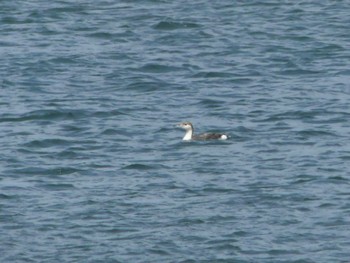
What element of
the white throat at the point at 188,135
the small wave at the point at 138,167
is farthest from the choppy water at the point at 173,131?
the white throat at the point at 188,135

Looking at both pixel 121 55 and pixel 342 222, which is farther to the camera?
pixel 121 55

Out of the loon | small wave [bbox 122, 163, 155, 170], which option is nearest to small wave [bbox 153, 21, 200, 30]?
the loon

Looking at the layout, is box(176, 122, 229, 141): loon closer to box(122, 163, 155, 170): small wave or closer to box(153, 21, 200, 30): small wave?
box(122, 163, 155, 170): small wave

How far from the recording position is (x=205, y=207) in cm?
2667

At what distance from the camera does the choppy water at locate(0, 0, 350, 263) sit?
981 inches

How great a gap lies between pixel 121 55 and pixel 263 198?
15250 millimetres

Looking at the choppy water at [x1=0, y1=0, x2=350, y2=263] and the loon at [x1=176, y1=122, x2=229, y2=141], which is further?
the loon at [x1=176, y1=122, x2=229, y2=141]

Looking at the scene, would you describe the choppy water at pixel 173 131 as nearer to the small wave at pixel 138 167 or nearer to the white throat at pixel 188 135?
the small wave at pixel 138 167

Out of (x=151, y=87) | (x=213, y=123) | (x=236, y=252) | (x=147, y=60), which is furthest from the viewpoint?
(x=147, y=60)

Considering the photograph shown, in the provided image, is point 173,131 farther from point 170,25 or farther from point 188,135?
point 170,25

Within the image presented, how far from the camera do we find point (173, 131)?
33.6 meters

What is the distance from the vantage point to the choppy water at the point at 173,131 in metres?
24.9

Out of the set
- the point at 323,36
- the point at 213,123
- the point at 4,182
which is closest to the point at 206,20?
the point at 323,36

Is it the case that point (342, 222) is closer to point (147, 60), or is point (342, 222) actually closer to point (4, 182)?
point (4, 182)
